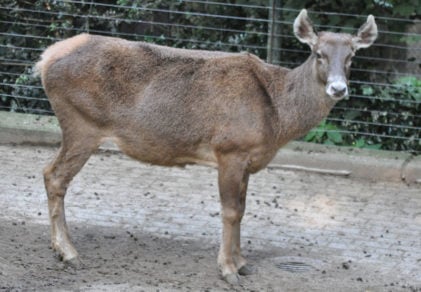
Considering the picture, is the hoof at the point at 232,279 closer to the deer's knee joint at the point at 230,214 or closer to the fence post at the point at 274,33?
the deer's knee joint at the point at 230,214

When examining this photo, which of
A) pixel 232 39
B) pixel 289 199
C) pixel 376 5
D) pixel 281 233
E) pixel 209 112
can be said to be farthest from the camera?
pixel 232 39

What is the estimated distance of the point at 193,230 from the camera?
29.3 feet

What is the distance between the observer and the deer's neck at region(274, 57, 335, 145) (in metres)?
7.95

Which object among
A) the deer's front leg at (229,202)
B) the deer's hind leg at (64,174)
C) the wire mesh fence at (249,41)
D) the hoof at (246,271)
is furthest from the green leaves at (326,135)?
the deer's hind leg at (64,174)

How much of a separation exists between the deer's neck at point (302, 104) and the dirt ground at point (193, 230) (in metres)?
1.17

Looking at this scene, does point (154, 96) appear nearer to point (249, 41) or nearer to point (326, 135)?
point (326, 135)

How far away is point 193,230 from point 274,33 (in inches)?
144

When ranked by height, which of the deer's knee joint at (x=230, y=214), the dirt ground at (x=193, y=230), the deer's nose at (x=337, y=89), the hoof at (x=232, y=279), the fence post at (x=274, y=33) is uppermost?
the deer's nose at (x=337, y=89)

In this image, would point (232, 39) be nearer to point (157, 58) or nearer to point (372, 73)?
point (372, 73)

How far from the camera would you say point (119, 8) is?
12.7 metres

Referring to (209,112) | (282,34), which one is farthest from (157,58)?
(282,34)

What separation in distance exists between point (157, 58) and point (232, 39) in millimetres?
4428

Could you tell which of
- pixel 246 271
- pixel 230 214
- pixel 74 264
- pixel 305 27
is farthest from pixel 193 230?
pixel 305 27

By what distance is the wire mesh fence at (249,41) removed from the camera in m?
11.7
